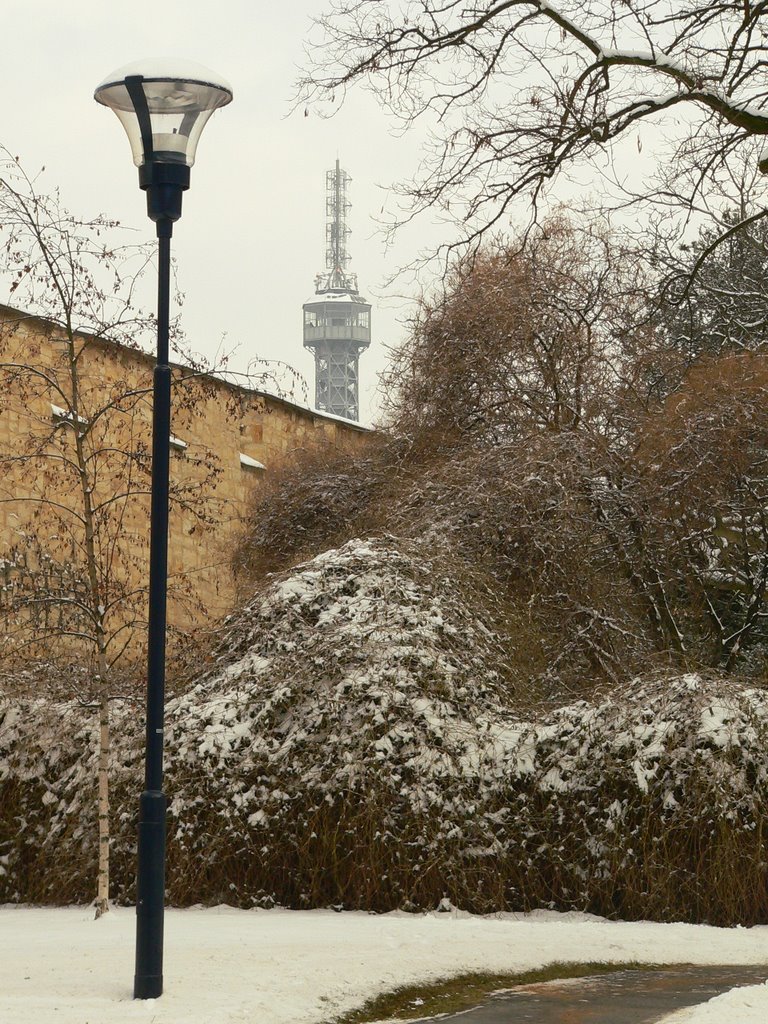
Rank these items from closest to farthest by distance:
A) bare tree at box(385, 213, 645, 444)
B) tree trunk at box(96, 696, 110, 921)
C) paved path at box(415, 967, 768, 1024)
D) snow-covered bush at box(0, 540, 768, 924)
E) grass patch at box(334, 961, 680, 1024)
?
paved path at box(415, 967, 768, 1024)
grass patch at box(334, 961, 680, 1024)
snow-covered bush at box(0, 540, 768, 924)
tree trunk at box(96, 696, 110, 921)
bare tree at box(385, 213, 645, 444)

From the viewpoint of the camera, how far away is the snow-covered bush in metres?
9.34

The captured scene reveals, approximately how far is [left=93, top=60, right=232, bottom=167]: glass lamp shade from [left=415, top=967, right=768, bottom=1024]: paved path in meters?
4.53

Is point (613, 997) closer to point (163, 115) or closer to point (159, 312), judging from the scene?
point (159, 312)

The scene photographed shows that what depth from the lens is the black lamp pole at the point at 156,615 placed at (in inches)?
247

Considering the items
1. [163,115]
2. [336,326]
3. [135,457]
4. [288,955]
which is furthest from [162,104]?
[336,326]

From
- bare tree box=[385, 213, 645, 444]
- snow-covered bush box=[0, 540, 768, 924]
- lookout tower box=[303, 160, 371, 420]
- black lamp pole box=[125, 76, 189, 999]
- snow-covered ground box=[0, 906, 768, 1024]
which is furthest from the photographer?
lookout tower box=[303, 160, 371, 420]

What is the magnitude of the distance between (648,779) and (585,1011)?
9.77 feet

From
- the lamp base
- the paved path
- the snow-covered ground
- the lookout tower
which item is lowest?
the paved path

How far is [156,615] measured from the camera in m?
6.62

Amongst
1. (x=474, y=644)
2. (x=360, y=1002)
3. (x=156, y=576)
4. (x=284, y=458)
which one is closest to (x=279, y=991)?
(x=360, y=1002)

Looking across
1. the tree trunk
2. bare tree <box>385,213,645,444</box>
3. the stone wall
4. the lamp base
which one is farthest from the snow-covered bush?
bare tree <box>385,213,645,444</box>

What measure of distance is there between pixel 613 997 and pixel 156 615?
121 inches

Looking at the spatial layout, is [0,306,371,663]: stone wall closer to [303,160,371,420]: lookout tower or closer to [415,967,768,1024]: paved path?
[415,967,768,1024]: paved path

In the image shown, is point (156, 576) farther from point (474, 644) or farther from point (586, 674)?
point (586, 674)
